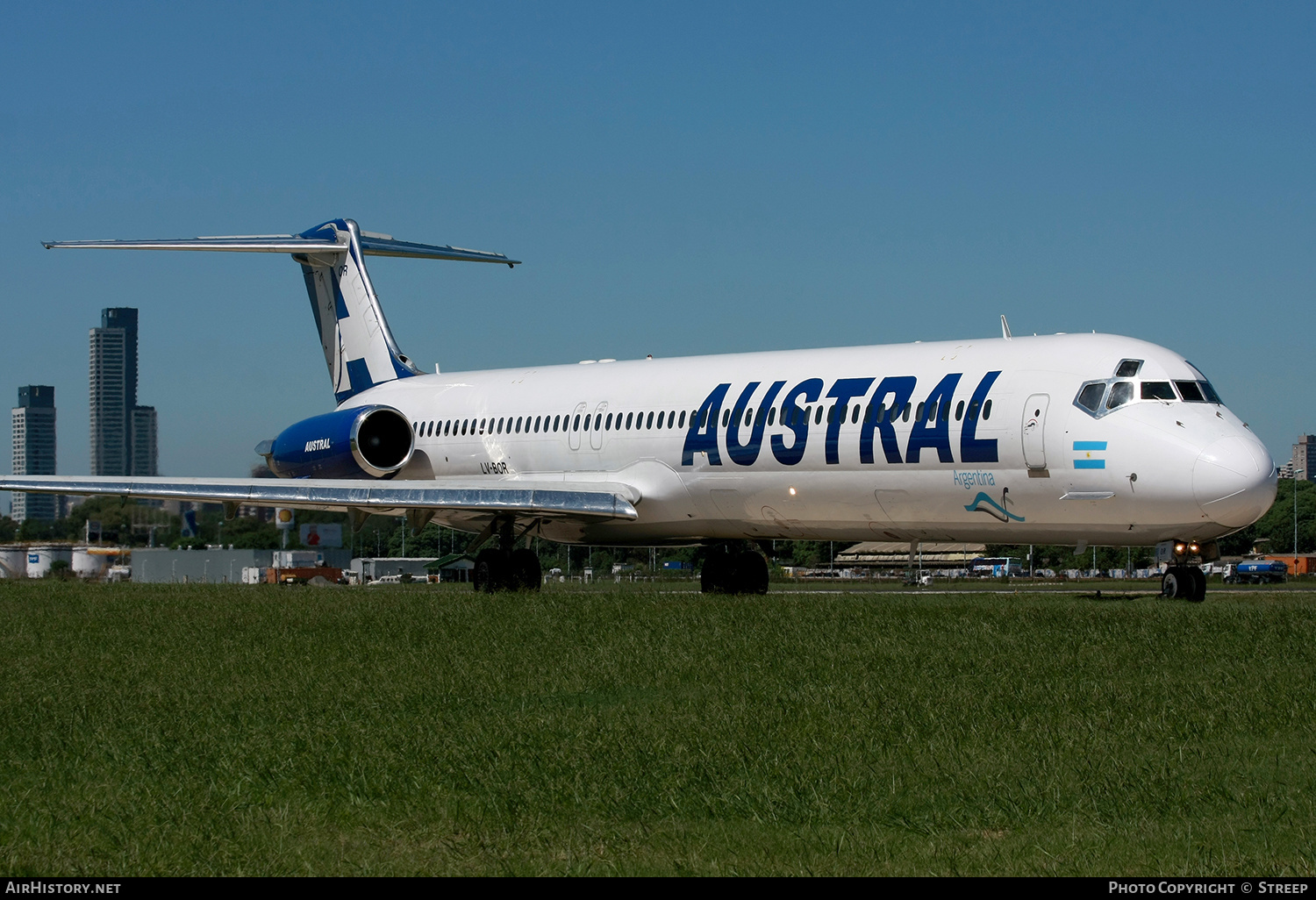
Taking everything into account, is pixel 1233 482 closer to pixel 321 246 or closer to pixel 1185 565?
pixel 1185 565

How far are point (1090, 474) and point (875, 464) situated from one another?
9.65 feet

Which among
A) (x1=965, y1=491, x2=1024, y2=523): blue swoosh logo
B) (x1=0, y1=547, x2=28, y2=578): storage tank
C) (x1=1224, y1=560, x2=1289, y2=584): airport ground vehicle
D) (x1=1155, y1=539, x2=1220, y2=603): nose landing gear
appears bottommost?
(x1=1224, y1=560, x2=1289, y2=584): airport ground vehicle

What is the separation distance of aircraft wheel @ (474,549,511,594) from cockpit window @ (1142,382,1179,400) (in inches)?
419

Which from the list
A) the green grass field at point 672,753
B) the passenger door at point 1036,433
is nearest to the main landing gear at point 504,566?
the passenger door at point 1036,433

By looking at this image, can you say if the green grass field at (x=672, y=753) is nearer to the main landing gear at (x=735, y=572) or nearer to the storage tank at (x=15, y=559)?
the main landing gear at (x=735, y=572)

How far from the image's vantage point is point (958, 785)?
23.3 feet

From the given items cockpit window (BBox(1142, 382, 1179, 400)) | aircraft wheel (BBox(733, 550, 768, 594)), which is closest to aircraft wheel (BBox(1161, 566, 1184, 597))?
cockpit window (BBox(1142, 382, 1179, 400))

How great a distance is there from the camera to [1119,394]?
1795 cm

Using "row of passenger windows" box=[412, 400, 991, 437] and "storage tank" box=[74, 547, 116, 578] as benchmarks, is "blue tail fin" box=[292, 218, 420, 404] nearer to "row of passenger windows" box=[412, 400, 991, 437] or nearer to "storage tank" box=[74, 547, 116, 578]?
"row of passenger windows" box=[412, 400, 991, 437]

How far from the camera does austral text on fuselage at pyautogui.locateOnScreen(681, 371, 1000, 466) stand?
18.8 metres

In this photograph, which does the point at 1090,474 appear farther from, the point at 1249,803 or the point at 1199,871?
the point at 1199,871

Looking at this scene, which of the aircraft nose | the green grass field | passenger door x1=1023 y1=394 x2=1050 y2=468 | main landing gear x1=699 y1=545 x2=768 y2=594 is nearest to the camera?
the green grass field

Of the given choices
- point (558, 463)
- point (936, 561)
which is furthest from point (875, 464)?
point (936, 561)

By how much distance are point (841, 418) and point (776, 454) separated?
1194 millimetres
